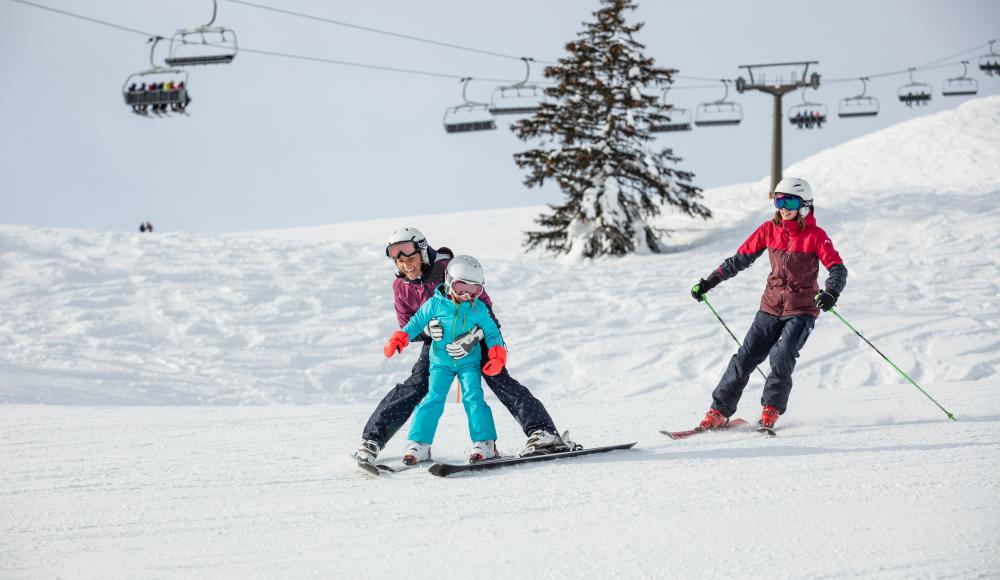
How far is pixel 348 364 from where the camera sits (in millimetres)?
12133

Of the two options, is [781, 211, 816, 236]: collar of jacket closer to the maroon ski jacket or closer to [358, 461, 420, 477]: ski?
the maroon ski jacket

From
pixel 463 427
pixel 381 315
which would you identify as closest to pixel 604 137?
pixel 381 315

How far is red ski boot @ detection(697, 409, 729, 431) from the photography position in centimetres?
600

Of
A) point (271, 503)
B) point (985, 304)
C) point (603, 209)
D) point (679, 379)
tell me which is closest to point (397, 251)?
point (271, 503)

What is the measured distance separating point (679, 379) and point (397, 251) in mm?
6359

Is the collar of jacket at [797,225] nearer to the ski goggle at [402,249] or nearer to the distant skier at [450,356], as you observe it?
the distant skier at [450,356]

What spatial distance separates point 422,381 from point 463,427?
5.29 feet

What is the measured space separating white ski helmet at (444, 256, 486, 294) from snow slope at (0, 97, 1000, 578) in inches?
42.1

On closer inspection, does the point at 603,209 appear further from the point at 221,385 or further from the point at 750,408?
the point at 750,408

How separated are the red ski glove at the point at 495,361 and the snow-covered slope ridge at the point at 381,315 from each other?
3014 mm

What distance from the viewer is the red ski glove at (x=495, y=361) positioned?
4.95 meters

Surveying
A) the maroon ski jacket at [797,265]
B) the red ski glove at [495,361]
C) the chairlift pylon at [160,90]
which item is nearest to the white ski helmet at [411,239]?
the red ski glove at [495,361]

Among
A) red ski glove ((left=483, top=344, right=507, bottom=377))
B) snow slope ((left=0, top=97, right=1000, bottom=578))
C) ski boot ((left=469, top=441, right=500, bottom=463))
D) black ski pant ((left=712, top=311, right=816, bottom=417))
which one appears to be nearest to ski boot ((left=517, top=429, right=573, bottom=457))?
ski boot ((left=469, top=441, right=500, bottom=463))

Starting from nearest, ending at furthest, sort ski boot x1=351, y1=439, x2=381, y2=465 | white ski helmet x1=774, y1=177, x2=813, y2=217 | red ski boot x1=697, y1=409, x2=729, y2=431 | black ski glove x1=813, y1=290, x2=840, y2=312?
ski boot x1=351, y1=439, x2=381, y2=465 → black ski glove x1=813, y1=290, x2=840, y2=312 → white ski helmet x1=774, y1=177, x2=813, y2=217 → red ski boot x1=697, y1=409, x2=729, y2=431
